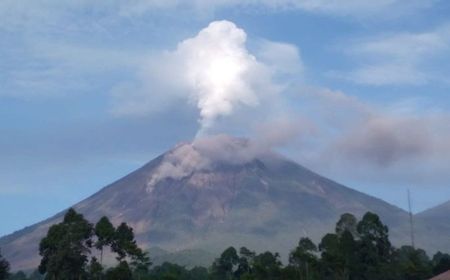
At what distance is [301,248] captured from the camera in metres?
66.4

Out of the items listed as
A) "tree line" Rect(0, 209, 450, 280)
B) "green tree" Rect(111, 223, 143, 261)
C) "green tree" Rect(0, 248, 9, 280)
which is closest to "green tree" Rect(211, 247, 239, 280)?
"tree line" Rect(0, 209, 450, 280)

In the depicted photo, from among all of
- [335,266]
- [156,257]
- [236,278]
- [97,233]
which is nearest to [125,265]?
[97,233]

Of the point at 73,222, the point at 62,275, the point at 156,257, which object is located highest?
the point at 156,257

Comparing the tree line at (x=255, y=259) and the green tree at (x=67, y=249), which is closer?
the green tree at (x=67, y=249)

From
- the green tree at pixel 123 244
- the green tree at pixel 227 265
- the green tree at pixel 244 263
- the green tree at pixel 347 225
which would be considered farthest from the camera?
the green tree at pixel 227 265

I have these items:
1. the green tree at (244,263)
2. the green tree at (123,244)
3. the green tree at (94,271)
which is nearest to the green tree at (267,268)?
the green tree at (244,263)

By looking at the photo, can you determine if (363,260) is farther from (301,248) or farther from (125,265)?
(125,265)

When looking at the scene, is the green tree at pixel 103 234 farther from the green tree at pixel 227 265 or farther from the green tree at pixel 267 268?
the green tree at pixel 227 265

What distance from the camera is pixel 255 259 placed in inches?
2788

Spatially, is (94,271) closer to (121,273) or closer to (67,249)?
(121,273)

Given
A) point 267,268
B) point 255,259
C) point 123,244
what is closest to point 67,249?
point 123,244

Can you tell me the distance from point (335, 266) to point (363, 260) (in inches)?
117

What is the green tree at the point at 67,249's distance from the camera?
51.1 meters

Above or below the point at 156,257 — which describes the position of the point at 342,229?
below
